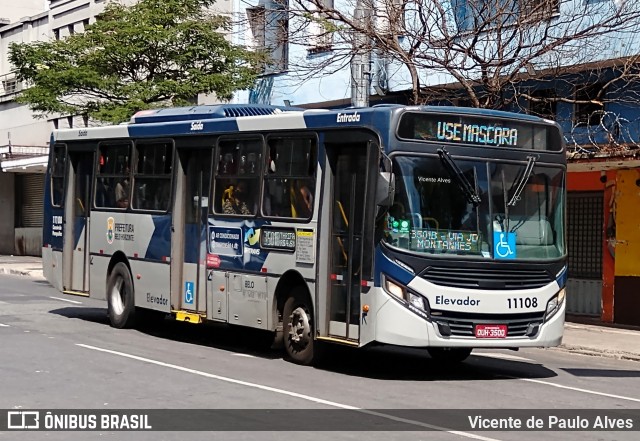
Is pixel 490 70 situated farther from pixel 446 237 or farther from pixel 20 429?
pixel 20 429

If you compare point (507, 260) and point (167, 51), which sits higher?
point (167, 51)

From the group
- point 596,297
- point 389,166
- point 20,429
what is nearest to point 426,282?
point 389,166

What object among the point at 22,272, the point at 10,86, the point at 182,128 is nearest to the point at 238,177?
the point at 182,128

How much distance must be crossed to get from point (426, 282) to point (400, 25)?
9235mm

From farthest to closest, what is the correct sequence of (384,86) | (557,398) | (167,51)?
(167,51) < (384,86) < (557,398)

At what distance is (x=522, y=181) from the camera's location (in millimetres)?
13711

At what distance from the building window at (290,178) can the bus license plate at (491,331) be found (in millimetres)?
2603

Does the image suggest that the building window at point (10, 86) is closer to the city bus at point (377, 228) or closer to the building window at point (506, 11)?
the building window at point (506, 11)

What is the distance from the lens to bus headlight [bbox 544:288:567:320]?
13828 mm

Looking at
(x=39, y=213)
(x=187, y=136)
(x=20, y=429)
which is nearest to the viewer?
(x=20, y=429)

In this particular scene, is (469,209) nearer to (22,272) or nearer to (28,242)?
(22,272)

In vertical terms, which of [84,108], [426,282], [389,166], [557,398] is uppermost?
Answer: [84,108]

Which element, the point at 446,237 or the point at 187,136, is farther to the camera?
the point at 187,136

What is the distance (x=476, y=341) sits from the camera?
43.3 feet
